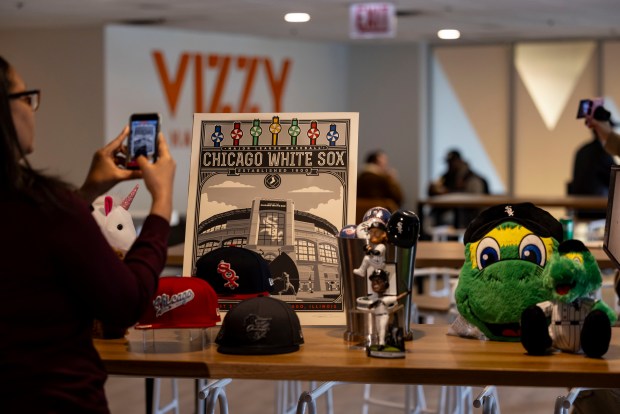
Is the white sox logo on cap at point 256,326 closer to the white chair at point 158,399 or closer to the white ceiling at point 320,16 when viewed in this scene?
the white chair at point 158,399

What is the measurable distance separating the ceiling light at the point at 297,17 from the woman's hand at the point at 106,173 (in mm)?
9316

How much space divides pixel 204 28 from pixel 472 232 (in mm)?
10513

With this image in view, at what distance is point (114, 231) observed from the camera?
6.81ft

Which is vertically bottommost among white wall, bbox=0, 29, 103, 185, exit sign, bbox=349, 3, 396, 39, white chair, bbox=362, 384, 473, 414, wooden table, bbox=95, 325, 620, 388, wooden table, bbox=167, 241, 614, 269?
white chair, bbox=362, 384, 473, 414

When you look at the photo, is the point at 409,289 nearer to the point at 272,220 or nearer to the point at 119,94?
the point at 272,220

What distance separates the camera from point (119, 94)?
11.5 meters

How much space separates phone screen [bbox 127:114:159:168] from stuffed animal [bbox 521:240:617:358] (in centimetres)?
78

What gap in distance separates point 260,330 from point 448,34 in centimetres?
1193

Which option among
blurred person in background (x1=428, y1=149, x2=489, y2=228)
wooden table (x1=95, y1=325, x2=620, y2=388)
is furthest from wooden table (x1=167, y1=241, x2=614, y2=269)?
blurred person in background (x1=428, y1=149, x2=489, y2=228)

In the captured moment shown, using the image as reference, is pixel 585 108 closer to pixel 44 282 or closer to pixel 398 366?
pixel 398 366

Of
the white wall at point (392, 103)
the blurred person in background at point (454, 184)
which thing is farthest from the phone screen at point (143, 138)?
the white wall at point (392, 103)

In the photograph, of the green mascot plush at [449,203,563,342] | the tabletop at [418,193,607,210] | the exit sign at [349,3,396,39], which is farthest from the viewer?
the exit sign at [349,3,396,39]

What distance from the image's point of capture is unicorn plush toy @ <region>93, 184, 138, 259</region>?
207 cm

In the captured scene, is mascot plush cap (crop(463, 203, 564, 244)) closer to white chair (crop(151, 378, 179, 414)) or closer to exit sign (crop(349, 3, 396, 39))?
white chair (crop(151, 378, 179, 414))
